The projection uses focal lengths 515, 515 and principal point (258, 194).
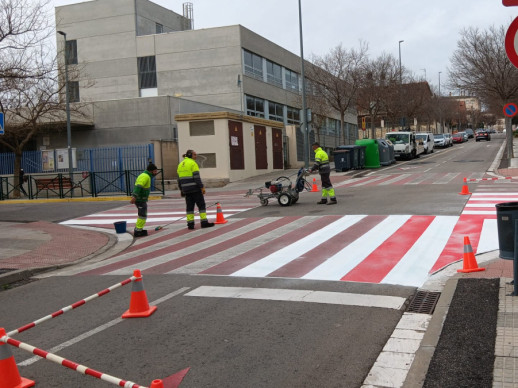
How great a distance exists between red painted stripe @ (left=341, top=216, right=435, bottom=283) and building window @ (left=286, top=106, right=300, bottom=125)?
1414 inches

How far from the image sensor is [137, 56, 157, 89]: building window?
40.1m

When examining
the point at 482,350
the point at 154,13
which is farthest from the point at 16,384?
the point at 154,13

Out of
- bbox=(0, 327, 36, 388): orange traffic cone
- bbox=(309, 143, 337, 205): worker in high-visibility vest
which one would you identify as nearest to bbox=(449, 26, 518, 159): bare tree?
bbox=(309, 143, 337, 205): worker in high-visibility vest

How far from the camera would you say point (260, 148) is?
106ft

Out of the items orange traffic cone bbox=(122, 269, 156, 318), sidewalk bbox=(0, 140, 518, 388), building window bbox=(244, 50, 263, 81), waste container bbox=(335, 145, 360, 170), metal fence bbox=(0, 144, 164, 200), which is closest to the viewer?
sidewalk bbox=(0, 140, 518, 388)

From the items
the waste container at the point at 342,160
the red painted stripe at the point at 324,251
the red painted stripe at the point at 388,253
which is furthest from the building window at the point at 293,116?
the red painted stripe at the point at 388,253

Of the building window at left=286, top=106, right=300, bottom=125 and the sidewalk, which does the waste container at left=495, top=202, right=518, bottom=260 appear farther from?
the building window at left=286, top=106, right=300, bottom=125

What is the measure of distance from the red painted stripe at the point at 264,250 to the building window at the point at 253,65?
28.1 metres

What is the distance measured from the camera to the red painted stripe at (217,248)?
8.59m

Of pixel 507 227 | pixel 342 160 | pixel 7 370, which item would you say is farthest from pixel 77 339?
pixel 342 160

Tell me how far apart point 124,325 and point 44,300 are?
6.85 feet

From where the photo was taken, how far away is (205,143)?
90.9ft

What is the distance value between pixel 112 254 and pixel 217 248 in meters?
2.35

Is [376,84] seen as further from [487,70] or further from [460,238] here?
[460,238]
